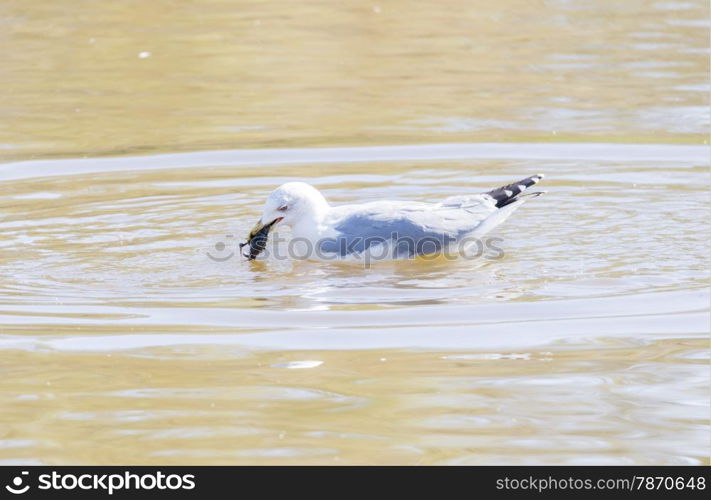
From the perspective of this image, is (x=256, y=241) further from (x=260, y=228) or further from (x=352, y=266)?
(x=352, y=266)

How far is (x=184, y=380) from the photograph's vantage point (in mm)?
6008

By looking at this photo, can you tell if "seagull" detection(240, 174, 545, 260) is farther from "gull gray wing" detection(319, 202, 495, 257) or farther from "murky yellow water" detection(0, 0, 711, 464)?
"murky yellow water" detection(0, 0, 711, 464)

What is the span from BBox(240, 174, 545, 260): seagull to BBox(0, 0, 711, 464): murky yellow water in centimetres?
14

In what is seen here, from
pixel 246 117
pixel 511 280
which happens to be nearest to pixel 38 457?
pixel 511 280

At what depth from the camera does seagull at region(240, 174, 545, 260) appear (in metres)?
8.05

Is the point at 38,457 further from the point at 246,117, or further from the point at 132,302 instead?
the point at 246,117

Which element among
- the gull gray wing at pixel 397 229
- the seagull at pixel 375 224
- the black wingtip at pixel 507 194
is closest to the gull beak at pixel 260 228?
the seagull at pixel 375 224

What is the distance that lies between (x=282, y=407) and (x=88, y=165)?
18.5 feet

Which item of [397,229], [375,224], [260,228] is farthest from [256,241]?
[397,229]

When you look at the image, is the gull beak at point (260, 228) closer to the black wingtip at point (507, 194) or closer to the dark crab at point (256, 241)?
the dark crab at point (256, 241)

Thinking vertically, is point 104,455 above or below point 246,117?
below

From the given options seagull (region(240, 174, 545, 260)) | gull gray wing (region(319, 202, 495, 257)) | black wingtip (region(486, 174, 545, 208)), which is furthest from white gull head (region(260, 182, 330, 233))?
black wingtip (region(486, 174, 545, 208))

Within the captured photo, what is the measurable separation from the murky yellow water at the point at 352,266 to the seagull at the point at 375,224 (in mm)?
137
